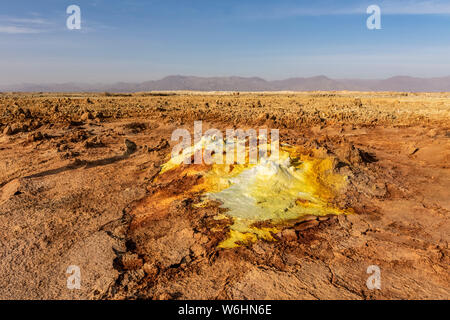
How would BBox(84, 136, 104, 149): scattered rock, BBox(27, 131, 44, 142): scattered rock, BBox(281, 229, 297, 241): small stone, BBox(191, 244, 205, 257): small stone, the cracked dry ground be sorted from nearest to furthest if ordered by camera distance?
the cracked dry ground
BBox(191, 244, 205, 257): small stone
BBox(281, 229, 297, 241): small stone
BBox(84, 136, 104, 149): scattered rock
BBox(27, 131, 44, 142): scattered rock

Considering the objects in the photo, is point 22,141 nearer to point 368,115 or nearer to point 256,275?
point 256,275

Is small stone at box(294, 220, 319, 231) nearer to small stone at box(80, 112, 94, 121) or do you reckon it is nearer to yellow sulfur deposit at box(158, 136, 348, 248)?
yellow sulfur deposit at box(158, 136, 348, 248)

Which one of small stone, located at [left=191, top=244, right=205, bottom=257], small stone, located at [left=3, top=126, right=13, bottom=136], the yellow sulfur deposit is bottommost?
small stone, located at [left=191, top=244, right=205, bottom=257]

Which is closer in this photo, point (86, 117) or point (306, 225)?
point (306, 225)

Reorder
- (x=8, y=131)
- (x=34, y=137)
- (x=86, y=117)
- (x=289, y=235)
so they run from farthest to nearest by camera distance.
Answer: (x=86, y=117), (x=8, y=131), (x=34, y=137), (x=289, y=235)

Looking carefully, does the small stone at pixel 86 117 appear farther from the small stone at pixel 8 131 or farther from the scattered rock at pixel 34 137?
the scattered rock at pixel 34 137

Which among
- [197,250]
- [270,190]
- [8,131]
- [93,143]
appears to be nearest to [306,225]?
[270,190]

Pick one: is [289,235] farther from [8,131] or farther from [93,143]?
[8,131]

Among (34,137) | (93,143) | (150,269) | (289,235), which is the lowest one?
(150,269)

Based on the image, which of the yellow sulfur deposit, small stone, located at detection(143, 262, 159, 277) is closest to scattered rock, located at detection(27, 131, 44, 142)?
the yellow sulfur deposit
